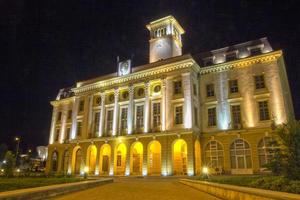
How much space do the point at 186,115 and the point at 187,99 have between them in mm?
2246

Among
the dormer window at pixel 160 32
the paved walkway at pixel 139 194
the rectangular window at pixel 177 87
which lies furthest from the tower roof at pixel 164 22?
the paved walkway at pixel 139 194

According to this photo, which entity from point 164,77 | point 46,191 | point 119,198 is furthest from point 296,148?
point 164,77

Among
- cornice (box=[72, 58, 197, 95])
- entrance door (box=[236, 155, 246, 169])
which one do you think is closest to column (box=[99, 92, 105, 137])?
cornice (box=[72, 58, 197, 95])

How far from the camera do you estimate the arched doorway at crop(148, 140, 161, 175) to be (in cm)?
3378

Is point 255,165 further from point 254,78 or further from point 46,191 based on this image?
point 46,191

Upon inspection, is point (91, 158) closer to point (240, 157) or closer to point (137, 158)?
point (137, 158)

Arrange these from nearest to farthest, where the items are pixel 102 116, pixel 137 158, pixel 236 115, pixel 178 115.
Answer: pixel 236 115, pixel 178 115, pixel 137 158, pixel 102 116

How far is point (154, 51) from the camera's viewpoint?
45.5 meters

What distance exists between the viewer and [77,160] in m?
42.4

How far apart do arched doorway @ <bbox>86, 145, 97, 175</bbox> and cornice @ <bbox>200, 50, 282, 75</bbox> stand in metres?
21.8

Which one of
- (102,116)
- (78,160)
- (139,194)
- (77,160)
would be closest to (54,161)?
(77,160)

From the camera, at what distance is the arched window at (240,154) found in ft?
97.7

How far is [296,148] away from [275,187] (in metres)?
3.48

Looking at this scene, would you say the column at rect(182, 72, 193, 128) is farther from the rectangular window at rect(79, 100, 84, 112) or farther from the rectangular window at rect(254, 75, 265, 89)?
the rectangular window at rect(79, 100, 84, 112)
